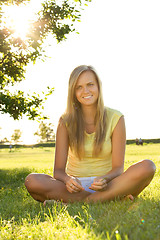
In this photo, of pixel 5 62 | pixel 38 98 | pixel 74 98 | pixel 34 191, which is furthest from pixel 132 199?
pixel 5 62

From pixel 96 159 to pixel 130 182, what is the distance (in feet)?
2.77

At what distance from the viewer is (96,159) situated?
5301 mm

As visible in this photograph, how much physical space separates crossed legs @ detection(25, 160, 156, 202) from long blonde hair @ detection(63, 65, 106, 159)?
2.17 ft

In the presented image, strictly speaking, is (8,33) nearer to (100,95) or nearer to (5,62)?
(5,62)

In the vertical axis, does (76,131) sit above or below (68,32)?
below

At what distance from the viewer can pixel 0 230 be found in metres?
3.73

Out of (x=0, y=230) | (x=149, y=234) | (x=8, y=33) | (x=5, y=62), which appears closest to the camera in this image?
(x=149, y=234)

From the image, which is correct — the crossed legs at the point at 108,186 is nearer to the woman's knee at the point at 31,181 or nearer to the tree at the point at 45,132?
the woman's knee at the point at 31,181

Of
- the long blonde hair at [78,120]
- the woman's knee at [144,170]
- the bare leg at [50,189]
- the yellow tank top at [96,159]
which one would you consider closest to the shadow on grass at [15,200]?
the bare leg at [50,189]

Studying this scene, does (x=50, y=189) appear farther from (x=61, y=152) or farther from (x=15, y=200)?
(x=15, y=200)

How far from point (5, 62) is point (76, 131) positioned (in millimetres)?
7674

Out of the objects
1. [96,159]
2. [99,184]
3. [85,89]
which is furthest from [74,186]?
[85,89]

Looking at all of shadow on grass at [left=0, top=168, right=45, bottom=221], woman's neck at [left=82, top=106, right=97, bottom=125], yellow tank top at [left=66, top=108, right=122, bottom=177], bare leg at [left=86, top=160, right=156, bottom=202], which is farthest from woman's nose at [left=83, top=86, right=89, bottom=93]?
shadow on grass at [left=0, top=168, right=45, bottom=221]

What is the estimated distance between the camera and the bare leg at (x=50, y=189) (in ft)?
16.6
